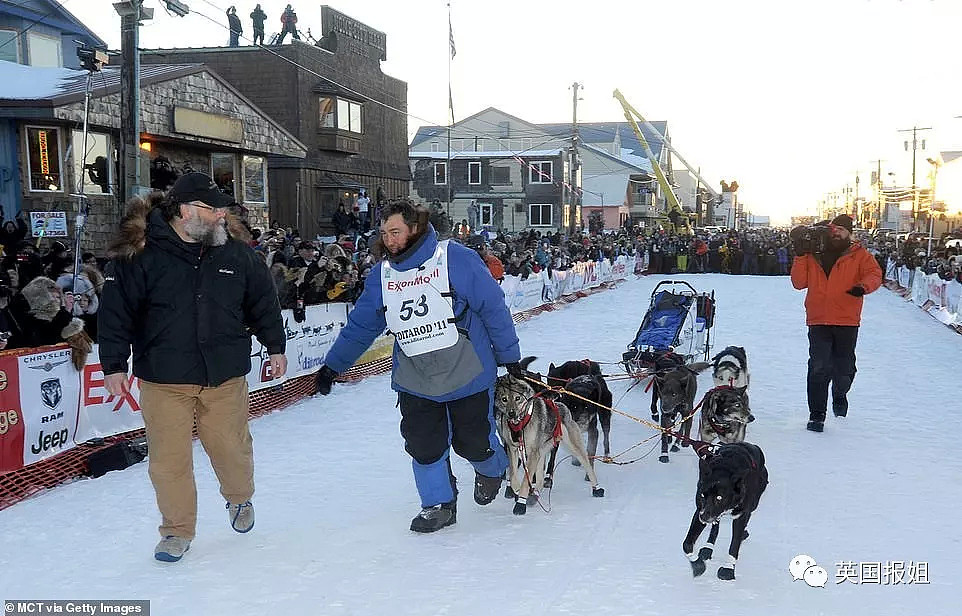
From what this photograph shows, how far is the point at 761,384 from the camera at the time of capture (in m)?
7.57

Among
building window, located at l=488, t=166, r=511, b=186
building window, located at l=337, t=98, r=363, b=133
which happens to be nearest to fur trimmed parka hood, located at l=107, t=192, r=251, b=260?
building window, located at l=337, t=98, r=363, b=133

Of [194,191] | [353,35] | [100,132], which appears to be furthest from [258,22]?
[194,191]

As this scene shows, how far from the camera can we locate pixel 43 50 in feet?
59.1

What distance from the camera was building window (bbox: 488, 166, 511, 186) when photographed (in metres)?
38.8

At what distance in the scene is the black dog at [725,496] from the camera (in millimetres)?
3088

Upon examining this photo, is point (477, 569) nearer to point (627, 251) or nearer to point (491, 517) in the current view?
point (491, 517)

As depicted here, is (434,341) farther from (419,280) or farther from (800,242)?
(800,242)

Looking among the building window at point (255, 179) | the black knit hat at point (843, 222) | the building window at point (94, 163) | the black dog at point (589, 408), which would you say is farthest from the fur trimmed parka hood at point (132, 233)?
the building window at point (255, 179)

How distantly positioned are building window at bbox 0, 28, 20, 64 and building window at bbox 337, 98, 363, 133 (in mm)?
8335

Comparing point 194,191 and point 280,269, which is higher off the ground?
point 194,191

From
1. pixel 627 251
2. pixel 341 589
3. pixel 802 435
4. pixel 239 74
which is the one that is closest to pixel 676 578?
pixel 341 589

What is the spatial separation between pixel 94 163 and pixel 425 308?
1064 cm

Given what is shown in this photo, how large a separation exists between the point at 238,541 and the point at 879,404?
18.8 ft

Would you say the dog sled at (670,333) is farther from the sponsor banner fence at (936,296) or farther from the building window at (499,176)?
the building window at (499,176)
